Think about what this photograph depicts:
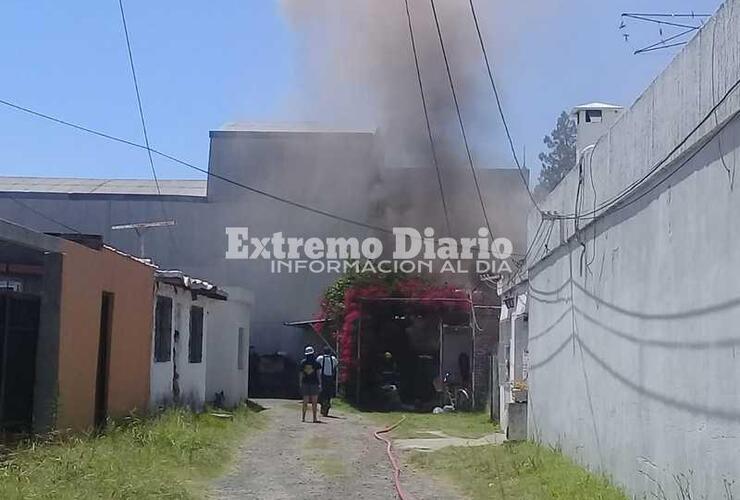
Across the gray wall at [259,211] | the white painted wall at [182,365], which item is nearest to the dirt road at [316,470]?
the white painted wall at [182,365]

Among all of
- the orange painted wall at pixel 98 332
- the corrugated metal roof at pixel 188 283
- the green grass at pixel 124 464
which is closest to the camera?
the green grass at pixel 124 464

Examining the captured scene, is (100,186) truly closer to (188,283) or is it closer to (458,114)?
(458,114)

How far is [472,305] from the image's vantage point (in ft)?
70.7

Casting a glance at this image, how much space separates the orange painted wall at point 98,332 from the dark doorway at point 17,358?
400 mm

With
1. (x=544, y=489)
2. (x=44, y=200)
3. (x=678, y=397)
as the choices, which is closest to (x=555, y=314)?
(x=544, y=489)

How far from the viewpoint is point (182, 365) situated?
16.9 metres

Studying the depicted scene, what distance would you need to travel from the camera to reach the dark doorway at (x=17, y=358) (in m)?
10.4

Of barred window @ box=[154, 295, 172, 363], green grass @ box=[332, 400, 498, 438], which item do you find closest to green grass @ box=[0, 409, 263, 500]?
barred window @ box=[154, 295, 172, 363]

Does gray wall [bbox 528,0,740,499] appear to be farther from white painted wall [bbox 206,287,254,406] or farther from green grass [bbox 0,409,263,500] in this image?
white painted wall [bbox 206,287,254,406]

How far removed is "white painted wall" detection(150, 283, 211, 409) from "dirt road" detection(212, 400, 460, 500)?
1.55 meters

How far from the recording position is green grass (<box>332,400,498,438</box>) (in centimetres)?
1667

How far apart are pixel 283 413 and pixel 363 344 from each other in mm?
3388

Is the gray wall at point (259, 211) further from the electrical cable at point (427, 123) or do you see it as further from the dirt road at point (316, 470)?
the dirt road at point (316, 470)

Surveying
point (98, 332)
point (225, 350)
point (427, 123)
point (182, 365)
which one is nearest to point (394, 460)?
point (98, 332)
